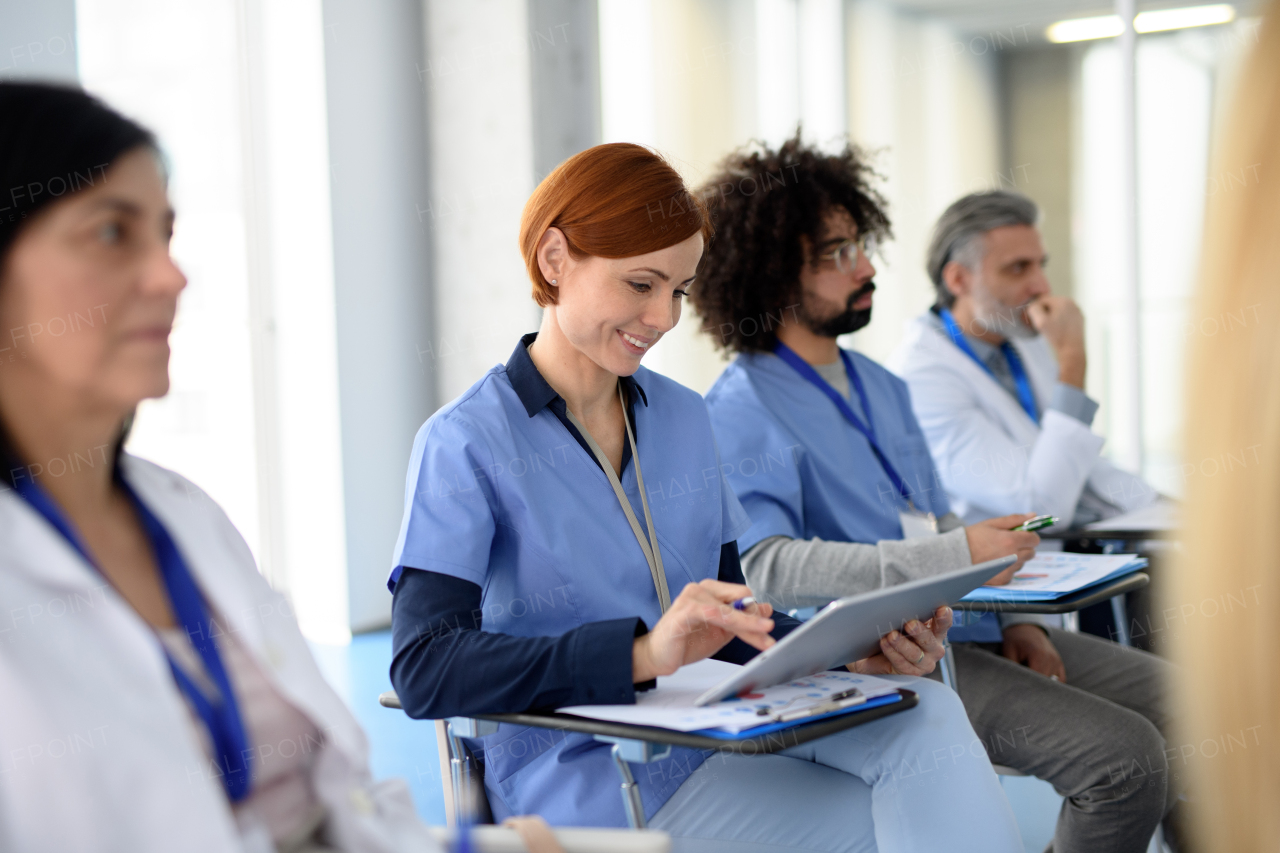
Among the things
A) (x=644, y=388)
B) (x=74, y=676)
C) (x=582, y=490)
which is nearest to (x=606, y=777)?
(x=582, y=490)

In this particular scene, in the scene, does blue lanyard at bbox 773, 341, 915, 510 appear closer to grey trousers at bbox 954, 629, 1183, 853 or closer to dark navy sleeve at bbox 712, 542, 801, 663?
grey trousers at bbox 954, 629, 1183, 853

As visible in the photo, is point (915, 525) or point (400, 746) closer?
point (915, 525)

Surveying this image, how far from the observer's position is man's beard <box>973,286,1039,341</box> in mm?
2914

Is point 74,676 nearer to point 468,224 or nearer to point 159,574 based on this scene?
point 159,574

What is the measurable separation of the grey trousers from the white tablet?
0.60 m

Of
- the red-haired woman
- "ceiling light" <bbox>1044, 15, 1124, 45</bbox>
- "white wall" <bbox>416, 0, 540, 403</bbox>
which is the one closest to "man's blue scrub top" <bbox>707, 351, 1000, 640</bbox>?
the red-haired woman

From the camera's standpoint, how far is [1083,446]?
268 cm

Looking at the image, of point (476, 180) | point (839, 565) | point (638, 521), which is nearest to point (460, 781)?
point (638, 521)

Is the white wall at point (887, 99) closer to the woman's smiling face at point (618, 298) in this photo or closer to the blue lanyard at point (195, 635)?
the woman's smiling face at point (618, 298)

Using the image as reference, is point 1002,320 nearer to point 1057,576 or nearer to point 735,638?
point 1057,576

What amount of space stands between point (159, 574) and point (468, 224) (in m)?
4.07

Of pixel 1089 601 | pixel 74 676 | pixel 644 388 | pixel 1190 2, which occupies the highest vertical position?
pixel 1190 2

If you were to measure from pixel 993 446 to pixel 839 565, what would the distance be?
2.94 ft

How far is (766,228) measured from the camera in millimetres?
2395
